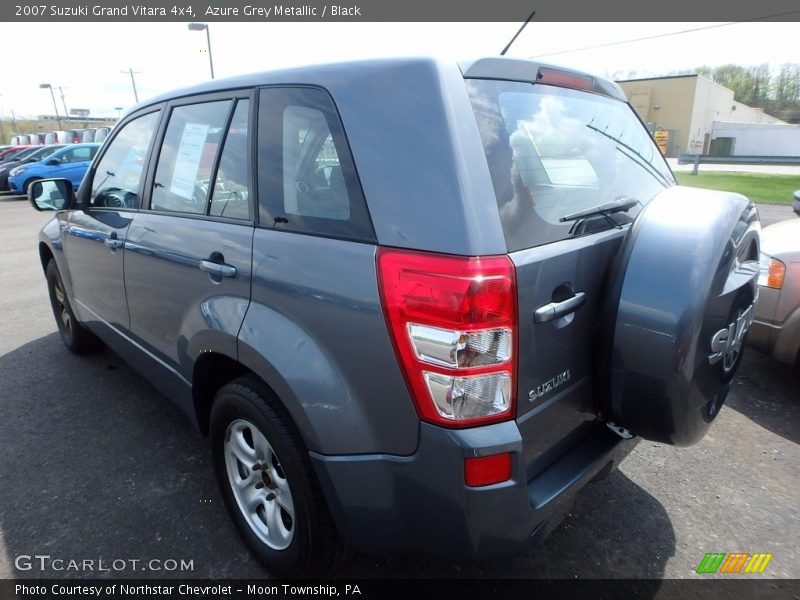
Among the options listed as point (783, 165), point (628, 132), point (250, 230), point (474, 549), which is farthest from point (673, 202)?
point (783, 165)

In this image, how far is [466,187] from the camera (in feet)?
4.77

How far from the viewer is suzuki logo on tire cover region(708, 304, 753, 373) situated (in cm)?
180

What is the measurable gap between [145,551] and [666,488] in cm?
246

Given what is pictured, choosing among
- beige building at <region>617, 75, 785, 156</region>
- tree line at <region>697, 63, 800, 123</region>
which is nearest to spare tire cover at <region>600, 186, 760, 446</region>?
beige building at <region>617, 75, 785, 156</region>

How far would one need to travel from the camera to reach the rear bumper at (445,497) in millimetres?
1483

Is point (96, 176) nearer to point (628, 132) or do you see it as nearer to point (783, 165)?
point (628, 132)

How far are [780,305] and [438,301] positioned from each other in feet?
9.64

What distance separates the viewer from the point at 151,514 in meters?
2.48

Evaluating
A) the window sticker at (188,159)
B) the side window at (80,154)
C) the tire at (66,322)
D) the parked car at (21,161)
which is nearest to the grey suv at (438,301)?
the window sticker at (188,159)

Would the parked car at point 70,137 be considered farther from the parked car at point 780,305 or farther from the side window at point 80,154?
the parked car at point 780,305

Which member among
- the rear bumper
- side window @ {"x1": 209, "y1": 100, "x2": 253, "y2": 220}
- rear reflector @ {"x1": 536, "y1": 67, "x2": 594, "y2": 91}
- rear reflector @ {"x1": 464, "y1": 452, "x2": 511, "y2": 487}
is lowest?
the rear bumper

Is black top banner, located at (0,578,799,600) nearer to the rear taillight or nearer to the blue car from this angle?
the rear taillight

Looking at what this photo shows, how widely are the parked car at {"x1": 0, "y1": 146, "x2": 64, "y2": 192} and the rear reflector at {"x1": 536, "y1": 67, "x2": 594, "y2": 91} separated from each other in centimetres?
2219

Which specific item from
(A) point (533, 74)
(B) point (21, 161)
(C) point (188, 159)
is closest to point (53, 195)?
(C) point (188, 159)
